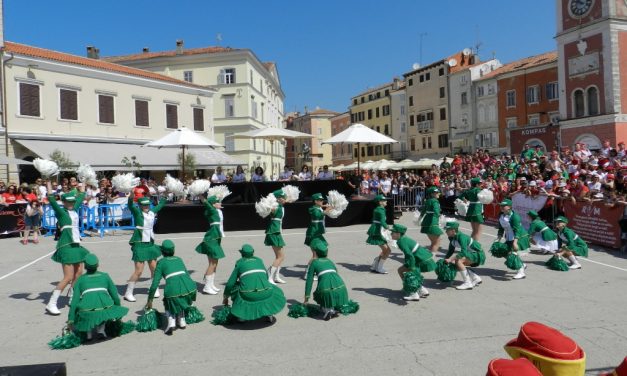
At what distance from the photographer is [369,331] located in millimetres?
6613

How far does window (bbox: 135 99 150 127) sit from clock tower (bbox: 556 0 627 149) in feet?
93.5

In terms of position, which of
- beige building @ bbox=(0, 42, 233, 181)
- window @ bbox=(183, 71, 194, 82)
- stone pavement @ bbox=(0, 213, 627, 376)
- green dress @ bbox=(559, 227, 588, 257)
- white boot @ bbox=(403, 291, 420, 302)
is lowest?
stone pavement @ bbox=(0, 213, 627, 376)

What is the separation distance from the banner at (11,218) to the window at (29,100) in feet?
40.6

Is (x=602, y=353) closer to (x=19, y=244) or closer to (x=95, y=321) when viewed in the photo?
(x=95, y=321)

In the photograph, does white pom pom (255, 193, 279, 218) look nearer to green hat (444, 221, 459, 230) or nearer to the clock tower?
green hat (444, 221, 459, 230)

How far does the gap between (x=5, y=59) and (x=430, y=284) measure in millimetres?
25463

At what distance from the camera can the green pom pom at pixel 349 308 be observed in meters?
7.25

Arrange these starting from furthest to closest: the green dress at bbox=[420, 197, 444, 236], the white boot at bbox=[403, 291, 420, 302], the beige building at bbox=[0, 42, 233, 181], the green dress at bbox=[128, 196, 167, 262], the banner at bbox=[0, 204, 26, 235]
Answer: the beige building at bbox=[0, 42, 233, 181], the banner at bbox=[0, 204, 26, 235], the green dress at bbox=[420, 197, 444, 236], the green dress at bbox=[128, 196, 167, 262], the white boot at bbox=[403, 291, 420, 302]

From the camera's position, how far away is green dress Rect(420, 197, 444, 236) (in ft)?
36.6

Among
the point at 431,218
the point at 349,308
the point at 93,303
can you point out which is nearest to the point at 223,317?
the point at 93,303

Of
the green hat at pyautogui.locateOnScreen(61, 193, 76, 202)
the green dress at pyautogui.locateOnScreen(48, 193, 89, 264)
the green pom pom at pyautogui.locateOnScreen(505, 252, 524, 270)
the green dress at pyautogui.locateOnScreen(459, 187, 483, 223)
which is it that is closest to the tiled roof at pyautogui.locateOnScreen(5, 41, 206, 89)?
the green hat at pyautogui.locateOnScreen(61, 193, 76, 202)

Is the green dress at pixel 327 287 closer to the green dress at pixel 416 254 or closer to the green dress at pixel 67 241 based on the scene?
the green dress at pixel 416 254

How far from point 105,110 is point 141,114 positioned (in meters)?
2.69

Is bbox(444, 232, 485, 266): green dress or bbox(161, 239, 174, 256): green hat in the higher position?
bbox(161, 239, 174, 256): green hat
